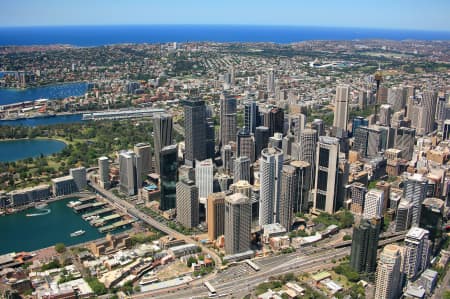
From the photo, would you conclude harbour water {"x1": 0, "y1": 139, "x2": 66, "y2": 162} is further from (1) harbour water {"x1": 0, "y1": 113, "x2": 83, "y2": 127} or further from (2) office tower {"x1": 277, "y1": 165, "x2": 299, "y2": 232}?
(2) office tower {"x1": 277, "y1": 165, "x2": 299, "y2": 232}

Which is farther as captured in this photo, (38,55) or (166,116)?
(38,55)

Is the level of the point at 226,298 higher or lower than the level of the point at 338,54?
lower

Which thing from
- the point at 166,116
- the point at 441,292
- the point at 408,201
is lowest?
the point at 441,292

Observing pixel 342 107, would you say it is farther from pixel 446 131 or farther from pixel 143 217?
pixel 143 217

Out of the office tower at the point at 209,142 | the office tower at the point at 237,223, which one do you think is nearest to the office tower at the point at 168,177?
the office tower at the point at 237,223

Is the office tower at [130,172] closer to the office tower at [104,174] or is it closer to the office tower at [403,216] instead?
the office tower at [104,174]

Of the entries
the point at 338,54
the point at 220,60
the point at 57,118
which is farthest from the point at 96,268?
the point at 338,54

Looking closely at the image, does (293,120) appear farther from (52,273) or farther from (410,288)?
(52,273)
